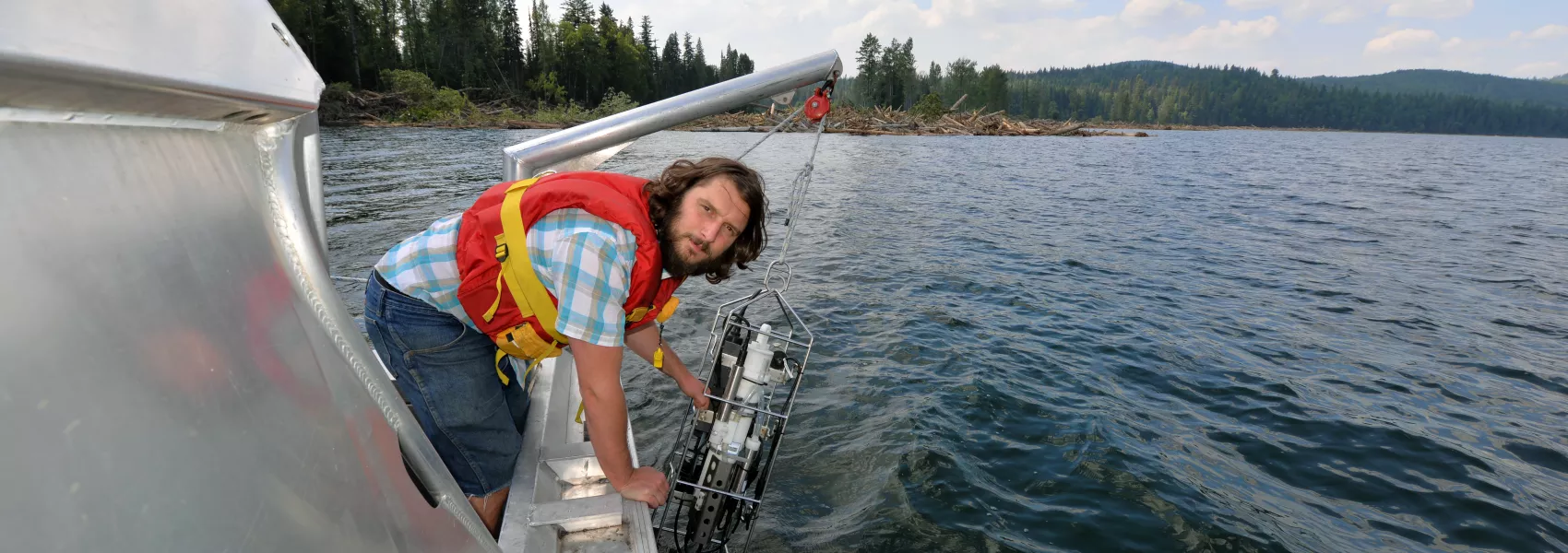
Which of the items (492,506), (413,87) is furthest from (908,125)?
(492,506)

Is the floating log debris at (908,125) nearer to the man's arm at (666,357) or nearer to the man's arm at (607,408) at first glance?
the man's arm at (666,357)

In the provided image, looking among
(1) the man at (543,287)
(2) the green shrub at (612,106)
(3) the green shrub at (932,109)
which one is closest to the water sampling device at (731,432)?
(1) the man at (543,287)

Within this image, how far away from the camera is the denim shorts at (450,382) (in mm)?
2568

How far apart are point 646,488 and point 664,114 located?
77.9 inches

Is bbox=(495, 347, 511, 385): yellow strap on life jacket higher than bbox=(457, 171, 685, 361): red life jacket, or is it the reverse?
bbox=(457, 171, 685, 361): red life jacket

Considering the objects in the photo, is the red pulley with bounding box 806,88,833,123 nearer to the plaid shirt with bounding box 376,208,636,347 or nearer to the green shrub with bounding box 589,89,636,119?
the plaid shirt with bounding box 376,208,636,347

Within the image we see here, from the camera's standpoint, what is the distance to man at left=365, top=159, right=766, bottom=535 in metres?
2.17

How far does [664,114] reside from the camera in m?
3.72

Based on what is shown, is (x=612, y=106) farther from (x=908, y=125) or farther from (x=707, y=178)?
(x=707, y=178)

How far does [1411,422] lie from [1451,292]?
18.7ft

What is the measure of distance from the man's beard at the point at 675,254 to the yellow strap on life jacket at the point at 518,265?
16.6 inches

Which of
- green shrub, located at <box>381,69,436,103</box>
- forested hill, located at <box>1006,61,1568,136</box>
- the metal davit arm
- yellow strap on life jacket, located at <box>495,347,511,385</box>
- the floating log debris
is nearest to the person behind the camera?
yellow strap on life jacket, located at <box>495,347,511,385</box>

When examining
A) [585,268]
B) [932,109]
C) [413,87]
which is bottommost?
[585,268]

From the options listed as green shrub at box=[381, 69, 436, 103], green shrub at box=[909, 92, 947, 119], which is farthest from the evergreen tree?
green shrub at box=[381, 69, 436, 103]
